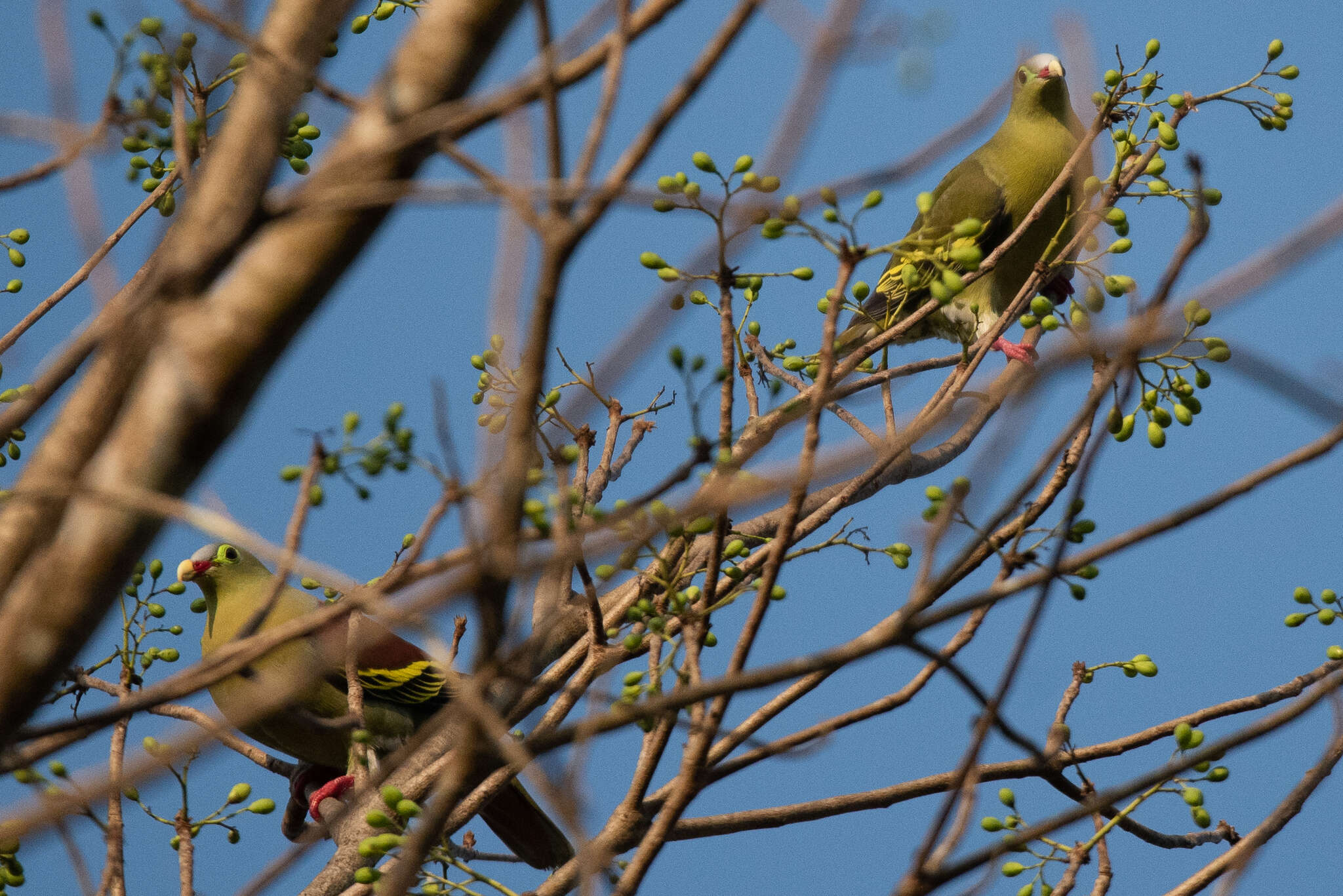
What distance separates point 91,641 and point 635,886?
2.03ft

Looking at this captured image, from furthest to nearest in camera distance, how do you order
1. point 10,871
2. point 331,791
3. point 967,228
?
1. point 331,791
2. point 10,871
3. point 967,228

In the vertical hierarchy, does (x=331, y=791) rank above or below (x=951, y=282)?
above

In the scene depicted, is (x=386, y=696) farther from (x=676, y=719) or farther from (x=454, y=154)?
(x=454, y=154)

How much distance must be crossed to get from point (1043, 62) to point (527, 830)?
256cm

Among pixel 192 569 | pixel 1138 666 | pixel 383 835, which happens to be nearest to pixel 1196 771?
pixel 1138 666

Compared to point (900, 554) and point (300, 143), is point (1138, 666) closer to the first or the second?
point (900, 554)

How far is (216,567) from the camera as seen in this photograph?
3346 millimetres

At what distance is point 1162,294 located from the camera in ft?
3.25

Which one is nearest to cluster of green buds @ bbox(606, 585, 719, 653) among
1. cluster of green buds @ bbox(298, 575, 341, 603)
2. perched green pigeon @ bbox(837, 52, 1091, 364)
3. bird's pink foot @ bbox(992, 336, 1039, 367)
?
cluster of green buds @ bbox(298, 575, 341, 603)

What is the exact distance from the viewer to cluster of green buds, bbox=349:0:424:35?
6.98 ft

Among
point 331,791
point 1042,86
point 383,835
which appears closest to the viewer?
point 383,835

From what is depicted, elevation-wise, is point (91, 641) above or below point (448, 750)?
below

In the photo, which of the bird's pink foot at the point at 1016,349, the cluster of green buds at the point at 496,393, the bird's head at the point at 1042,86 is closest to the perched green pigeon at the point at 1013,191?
the bird's head at the point at 1042,86

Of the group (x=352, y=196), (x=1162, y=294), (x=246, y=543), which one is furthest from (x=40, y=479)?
(x=1162, y=294)
